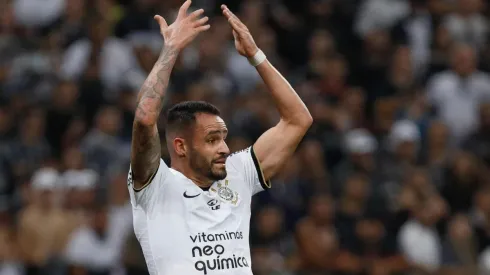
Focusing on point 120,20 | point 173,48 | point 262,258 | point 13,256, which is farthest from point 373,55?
point 173,48

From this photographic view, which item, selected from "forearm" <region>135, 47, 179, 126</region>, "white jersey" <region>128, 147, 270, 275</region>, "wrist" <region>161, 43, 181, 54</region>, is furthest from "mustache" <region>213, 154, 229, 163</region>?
"wrist" <region>161, 43, 181, 54</region>

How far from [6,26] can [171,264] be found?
9.83 meters

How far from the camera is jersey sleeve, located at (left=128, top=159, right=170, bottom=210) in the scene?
719cm

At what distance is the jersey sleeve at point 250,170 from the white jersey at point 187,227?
0.29 metres

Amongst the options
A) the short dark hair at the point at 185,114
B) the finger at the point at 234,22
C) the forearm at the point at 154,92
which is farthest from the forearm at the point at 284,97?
the forearm at the point at 154,92

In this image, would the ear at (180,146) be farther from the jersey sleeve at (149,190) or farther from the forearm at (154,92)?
the forearm at (154,92)

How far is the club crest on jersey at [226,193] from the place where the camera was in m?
7.53

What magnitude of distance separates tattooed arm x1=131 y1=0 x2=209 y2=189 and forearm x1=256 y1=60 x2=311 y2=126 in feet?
2.54

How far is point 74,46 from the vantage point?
1591 cm

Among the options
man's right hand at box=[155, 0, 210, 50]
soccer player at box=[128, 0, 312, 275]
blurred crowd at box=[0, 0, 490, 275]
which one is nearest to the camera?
soccer player at box=[128, 0, 312, 275]

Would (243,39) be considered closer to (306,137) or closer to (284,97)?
(284,97)

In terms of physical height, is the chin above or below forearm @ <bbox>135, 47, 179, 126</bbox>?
below

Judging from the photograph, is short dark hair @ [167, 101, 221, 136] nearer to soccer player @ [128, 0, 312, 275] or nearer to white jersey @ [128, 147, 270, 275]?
soccer player @ [128, 0, 312, 275]

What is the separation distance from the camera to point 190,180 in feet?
24.6
